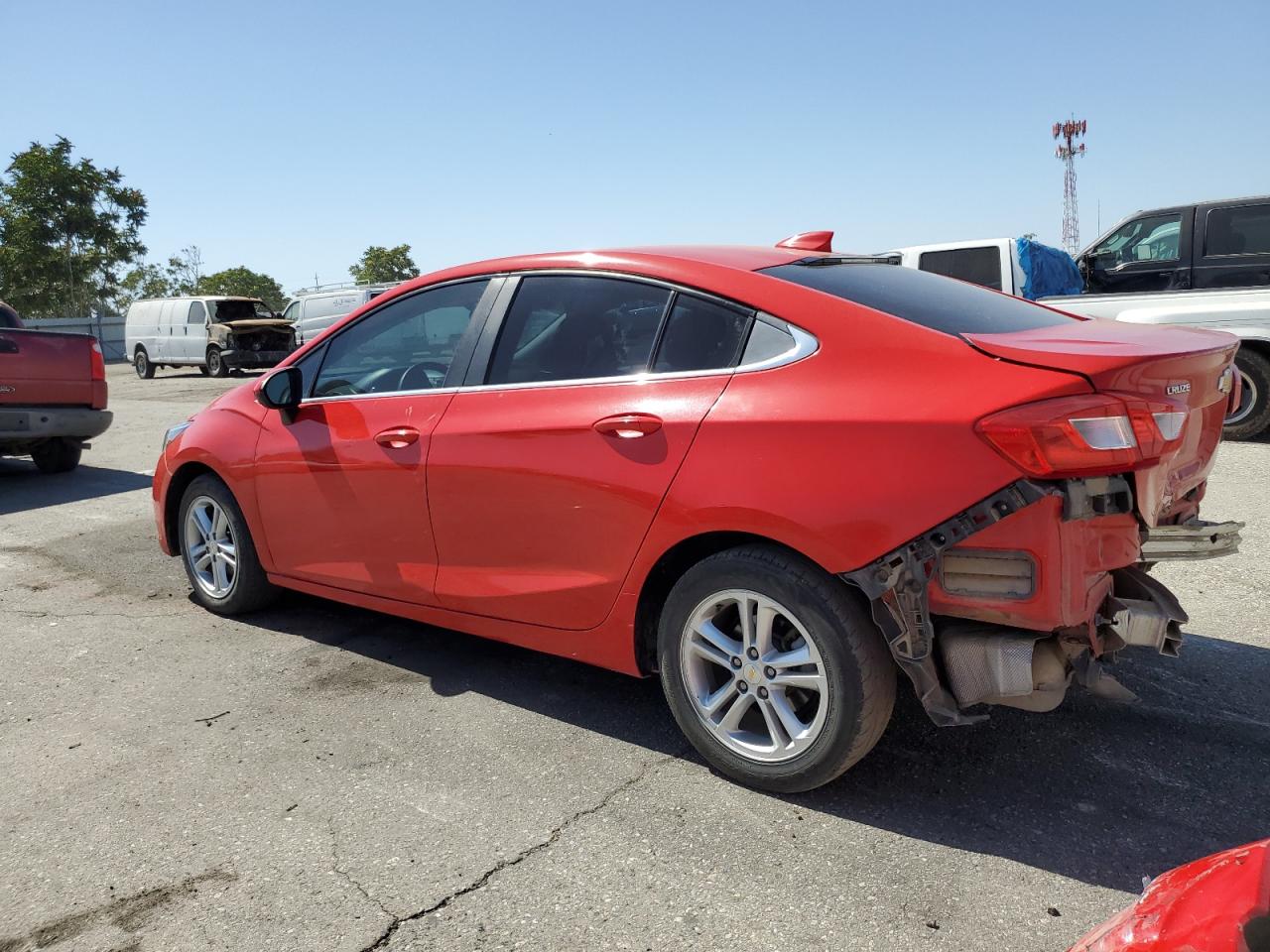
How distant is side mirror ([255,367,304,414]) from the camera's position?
4258mm

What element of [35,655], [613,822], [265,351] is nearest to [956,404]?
[613,822]

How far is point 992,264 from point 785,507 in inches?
425

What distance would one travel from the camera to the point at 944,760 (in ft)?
10.2

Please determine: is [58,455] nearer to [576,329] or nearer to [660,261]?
[576,329]

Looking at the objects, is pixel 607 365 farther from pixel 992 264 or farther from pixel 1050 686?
pixel 992 264

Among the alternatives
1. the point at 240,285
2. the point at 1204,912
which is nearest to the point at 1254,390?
the point at 1204,912

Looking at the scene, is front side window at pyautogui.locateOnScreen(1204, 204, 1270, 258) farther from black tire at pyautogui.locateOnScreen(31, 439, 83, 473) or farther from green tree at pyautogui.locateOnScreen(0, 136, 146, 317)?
green tree at pyautogui.locateOnScreen(0, 136, 146, 317)

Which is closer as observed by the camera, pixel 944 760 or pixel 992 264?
pixel 944 760

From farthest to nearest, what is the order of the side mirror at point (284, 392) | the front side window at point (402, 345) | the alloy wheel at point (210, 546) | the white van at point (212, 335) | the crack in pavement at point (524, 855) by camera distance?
the white van at point (212, 335) → the alloy wheel at point (210, 546) → the side mirror at point (284, 392) → the front side window at point (402, 345) → the crack in pavement at point (524, 855)

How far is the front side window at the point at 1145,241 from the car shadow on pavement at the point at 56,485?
11.0 metres

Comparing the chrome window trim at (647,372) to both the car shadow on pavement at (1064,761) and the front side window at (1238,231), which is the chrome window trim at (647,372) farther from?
the front side window at (1238,231)

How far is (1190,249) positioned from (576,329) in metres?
9.75

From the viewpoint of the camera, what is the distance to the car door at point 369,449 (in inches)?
147

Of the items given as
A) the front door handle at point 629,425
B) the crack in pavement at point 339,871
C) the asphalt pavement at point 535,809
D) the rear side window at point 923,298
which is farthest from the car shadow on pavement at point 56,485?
the rear side window at point 923,298
